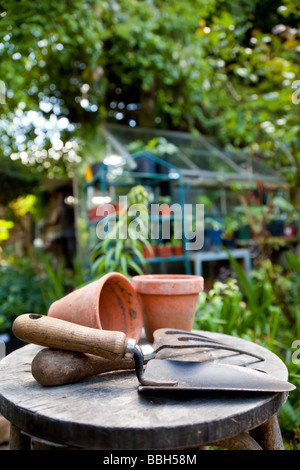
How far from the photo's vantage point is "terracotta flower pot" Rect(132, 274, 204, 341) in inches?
37.3

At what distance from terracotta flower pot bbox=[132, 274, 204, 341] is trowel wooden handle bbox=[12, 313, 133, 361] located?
0.29 m

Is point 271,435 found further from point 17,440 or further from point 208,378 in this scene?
point 17,440

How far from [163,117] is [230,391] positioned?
470 cm

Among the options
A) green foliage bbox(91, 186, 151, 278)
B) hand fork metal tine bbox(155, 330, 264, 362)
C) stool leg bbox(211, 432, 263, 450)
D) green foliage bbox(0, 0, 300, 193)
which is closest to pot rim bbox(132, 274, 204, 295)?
hand fork metal tine bbox(155, 330, 264, 362)

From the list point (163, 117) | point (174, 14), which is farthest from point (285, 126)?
point (163, 117)

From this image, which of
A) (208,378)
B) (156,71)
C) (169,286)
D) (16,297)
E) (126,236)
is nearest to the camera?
(208,378)

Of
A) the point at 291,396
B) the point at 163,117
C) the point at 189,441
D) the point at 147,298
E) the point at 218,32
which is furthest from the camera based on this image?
the point at 163,117

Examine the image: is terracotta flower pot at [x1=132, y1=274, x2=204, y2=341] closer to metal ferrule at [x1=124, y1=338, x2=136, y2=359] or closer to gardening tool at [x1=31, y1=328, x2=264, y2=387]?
gardening tool at [x1=31, y1=328, x2=264, y2=387]

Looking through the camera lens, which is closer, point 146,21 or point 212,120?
point 146,21

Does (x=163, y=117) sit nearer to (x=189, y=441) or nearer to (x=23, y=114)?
(x=23, y=114)

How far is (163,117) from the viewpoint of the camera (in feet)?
16.1

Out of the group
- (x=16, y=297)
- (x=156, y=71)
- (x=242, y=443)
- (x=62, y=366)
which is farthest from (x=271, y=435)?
(x=156, y=71)

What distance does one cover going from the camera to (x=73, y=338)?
0.67m

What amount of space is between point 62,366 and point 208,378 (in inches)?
10.8
